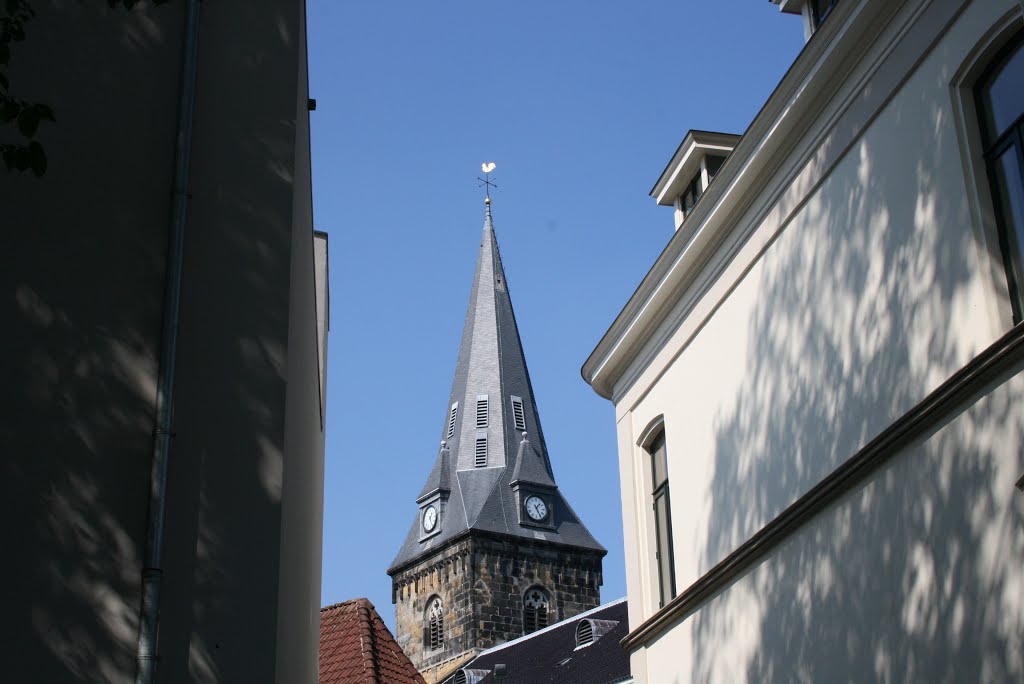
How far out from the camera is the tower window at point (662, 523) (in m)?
14.7

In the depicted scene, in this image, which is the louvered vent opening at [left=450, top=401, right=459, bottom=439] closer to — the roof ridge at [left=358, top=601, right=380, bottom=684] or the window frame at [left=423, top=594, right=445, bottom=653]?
the window frame at [left=423, top=594, right=445, bottom=653]

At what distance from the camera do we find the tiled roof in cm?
1498

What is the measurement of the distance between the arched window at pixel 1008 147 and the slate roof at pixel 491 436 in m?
65.0

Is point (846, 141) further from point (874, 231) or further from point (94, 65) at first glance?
point (94, 65)

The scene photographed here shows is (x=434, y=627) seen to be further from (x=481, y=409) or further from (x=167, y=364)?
(x=167, y=364)

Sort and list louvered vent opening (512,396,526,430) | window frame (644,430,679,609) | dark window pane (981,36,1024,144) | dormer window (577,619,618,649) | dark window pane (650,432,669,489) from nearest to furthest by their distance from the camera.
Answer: dark window pane (981,36,1024,144)
window frame (644,430,679,609)
dark window pane (650,432,669,489)
dormer window (577,619,618,649)
louvered vent opening (512,396,526,430)

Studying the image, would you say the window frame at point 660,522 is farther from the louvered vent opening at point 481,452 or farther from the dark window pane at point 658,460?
the louvered vent opening at point 481,452

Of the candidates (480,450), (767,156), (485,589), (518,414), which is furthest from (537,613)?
(767,156)

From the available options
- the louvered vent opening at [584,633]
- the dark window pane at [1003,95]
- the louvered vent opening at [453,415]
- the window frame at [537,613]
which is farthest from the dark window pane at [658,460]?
the window frame at [537,613]

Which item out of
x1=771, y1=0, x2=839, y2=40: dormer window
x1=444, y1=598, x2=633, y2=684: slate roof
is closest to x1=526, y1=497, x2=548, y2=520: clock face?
x1=444, y1=598, x2=633, y2=684: slate roof

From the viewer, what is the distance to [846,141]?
10.9 metres

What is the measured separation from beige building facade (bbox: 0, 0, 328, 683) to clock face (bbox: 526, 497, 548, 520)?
6813 centimetres

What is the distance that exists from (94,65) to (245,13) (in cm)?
90

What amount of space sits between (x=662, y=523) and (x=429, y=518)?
6366 centimetres
